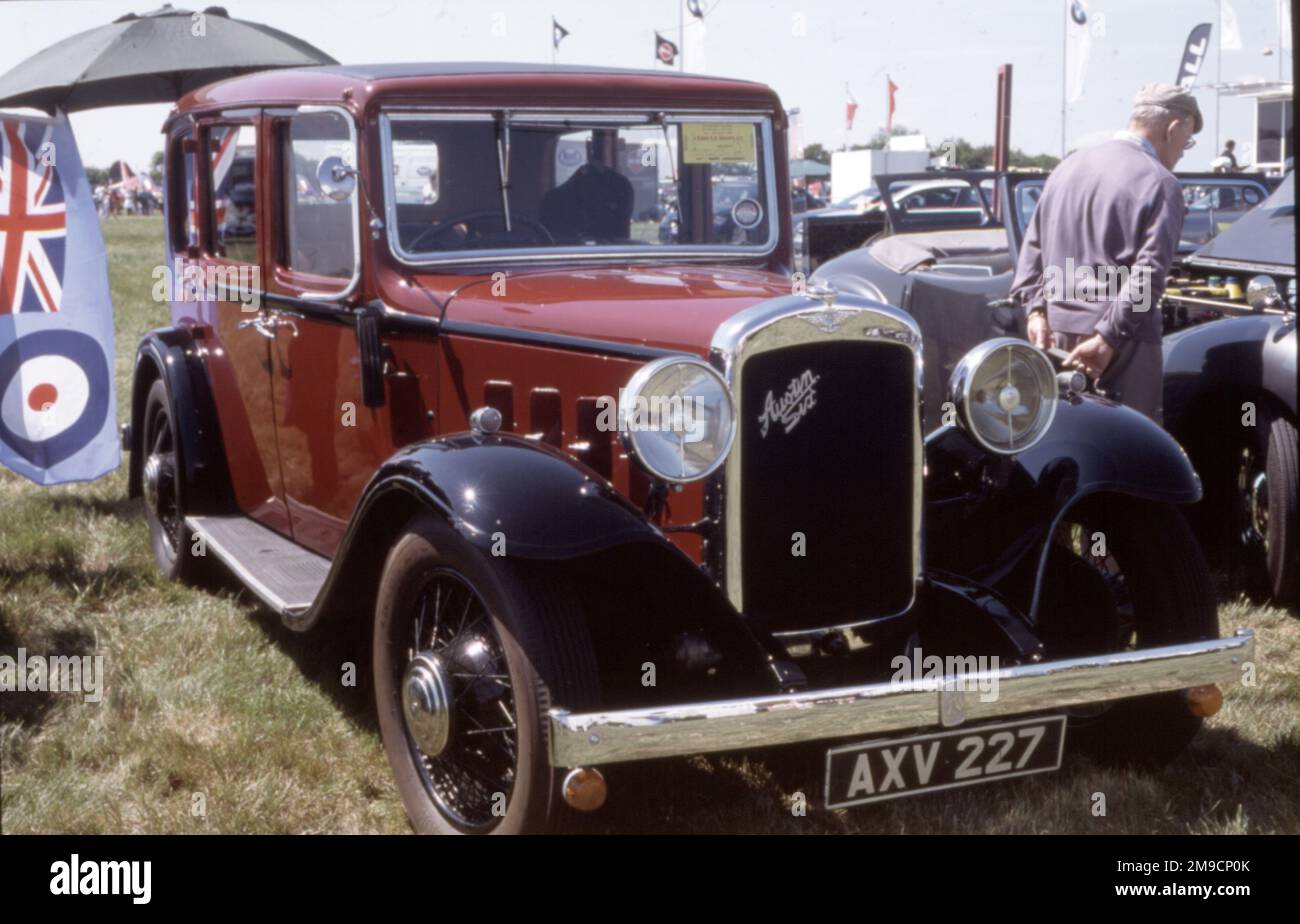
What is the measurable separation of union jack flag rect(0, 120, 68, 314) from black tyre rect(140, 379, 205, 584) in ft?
2.09

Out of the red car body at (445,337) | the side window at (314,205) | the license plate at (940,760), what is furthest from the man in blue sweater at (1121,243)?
the side window at (314,205)

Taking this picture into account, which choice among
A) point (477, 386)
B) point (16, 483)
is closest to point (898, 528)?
point (477, 386)

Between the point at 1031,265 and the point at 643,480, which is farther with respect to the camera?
the point at 1031,265

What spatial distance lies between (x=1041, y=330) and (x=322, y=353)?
2.29 meters

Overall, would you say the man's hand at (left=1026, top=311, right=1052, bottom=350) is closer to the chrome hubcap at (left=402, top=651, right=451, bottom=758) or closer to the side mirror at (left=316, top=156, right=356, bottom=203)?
the side mirror at (left=316, top=156, right=356, bottom=203)

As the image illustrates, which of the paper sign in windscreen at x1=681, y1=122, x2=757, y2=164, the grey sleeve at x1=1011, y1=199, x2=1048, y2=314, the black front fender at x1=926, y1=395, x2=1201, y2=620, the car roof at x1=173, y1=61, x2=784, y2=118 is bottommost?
the black front fender at x1=926, y1=395, x2=1201, y2=620

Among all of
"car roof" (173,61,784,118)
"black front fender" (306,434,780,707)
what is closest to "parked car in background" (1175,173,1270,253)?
"car roof" (173,61,784,118)

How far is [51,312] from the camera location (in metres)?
5.00

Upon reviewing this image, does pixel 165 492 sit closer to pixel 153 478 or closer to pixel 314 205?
pixel 153 478

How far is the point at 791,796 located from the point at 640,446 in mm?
999

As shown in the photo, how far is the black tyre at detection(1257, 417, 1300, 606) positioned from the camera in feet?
13.6

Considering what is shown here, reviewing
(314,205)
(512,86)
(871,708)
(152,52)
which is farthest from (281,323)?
(152,52)

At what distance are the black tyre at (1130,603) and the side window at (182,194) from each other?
119 inches

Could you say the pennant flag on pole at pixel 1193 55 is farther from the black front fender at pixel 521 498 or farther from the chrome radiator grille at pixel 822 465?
the black front fender at pixel 521 498
